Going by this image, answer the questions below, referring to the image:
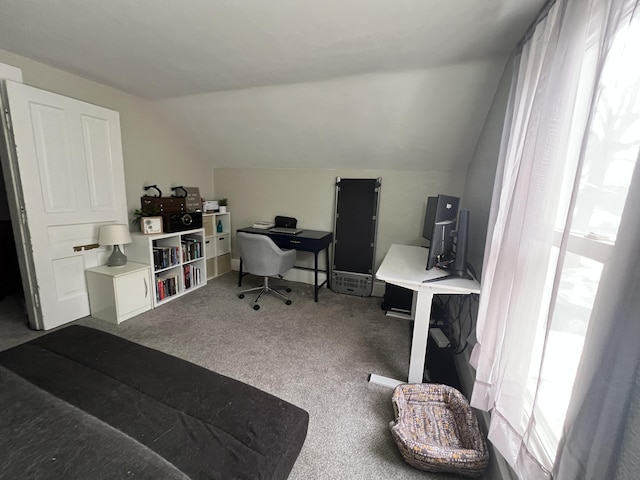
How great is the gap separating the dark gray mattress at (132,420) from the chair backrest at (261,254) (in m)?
1.61

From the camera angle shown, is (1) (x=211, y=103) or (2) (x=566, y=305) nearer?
(2) (x=566, y=305)

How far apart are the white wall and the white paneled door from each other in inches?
8.8

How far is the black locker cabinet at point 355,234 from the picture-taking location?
11.0ft

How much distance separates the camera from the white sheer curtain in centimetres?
74

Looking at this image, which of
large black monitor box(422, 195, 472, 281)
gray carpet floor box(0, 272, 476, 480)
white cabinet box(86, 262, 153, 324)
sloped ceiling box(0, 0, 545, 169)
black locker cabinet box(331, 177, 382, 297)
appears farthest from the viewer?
black locker cabinet box(331, 177, 382, 297)

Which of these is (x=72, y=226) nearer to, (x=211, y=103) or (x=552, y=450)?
(x=211, y=103)

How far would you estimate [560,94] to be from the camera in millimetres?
949

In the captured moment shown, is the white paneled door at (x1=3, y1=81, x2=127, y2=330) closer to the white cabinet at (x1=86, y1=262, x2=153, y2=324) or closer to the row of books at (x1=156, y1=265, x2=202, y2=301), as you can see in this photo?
the white cabinet at (x1=86, y1=262, x2=153, y2=324)

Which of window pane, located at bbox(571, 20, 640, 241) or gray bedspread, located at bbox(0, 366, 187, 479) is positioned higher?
window pane, located at bbox(571, 20, 640, 241)

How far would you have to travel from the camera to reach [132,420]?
3.12 feet

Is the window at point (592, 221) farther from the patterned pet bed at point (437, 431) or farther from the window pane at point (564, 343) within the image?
the patterned pet bed at point (437, 431)

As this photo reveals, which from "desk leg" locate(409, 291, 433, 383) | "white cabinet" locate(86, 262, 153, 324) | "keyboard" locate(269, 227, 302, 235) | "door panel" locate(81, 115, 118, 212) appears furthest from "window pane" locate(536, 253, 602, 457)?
"door panel" locate(81, 115, 118, 212)

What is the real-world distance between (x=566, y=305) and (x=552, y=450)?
0.48 meters

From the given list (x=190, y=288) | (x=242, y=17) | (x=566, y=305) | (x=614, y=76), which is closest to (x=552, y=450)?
(x=566, y=305)
